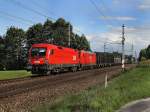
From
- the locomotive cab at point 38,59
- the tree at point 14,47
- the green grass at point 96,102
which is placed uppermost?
the tree at point 14,47

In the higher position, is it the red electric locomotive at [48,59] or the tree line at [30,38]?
the tree line at [30,38]

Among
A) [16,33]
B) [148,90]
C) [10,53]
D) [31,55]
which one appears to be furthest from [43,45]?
[16,33]

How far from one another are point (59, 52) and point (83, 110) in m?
34.7

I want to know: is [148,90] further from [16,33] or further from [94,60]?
[16,33]

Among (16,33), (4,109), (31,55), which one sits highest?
(16,33)

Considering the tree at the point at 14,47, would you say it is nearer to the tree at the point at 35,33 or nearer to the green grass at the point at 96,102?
the tree at the point at 35,33

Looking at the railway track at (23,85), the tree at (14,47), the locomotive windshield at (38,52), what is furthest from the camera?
the tree at (14,47)

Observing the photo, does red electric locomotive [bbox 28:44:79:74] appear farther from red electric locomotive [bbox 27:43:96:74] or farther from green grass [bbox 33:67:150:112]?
green grass [bbox 33:67:150:112]

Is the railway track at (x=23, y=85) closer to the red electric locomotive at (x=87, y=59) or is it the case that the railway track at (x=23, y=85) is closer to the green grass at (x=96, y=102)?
the green grass at (x=96, y=102)

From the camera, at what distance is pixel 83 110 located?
14.6 m

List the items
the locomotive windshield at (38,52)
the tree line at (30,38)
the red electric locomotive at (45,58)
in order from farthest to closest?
the tree line at (30,38) → the locomotive windshield at (38,52) → the red electric locomotive at (45,58)

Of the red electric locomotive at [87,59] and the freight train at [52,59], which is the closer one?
the freight train at [52,59]

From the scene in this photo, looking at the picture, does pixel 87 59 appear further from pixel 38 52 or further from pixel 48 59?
pixel 48 59

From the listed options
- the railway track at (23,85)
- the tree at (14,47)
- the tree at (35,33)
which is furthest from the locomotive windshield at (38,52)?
the tree at (35,33)
